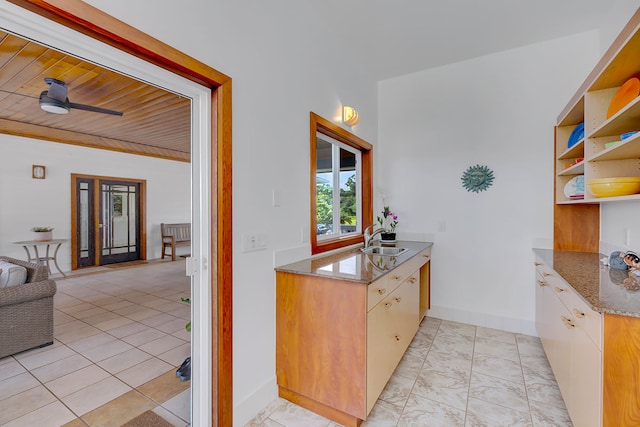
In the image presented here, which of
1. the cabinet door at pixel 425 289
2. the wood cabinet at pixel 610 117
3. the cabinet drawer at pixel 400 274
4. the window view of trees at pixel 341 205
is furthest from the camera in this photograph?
the cabinet door at pixel 425 289

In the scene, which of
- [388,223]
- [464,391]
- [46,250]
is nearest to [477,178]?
[388,223]

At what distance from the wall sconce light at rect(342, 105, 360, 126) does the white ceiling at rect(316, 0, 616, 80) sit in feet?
2.12

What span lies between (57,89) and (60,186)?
76.7 inches

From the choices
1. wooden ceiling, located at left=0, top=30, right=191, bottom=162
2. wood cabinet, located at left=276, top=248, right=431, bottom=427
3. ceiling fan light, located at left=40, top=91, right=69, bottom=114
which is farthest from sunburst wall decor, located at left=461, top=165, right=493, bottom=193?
ceiling fan light, located at left=40, top=91, right=69, bottom=114

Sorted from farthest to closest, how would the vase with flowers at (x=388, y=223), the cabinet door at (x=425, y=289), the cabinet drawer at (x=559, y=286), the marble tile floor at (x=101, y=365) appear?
the vase with flowers at (x=388, y=223) → the cabinet door at (x=425, y=289) → the marble tile floor at (x=101, y=365) → the cabinet drawer at (x=559, y=286)

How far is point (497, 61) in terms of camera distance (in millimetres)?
3018

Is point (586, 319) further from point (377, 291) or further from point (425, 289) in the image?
point (425, 289)

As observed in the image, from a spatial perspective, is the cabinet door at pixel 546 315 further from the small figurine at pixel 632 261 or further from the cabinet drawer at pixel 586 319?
the cabinet drawer at pixel 586 319

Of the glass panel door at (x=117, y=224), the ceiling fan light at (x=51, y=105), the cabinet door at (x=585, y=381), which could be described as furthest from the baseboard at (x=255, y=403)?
the glass panel door at (x=117, y=224)

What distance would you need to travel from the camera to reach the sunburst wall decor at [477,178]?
3.04m

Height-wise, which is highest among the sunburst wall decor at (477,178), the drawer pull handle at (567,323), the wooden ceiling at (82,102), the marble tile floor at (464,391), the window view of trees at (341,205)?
the wooden ceiling at (82,102)

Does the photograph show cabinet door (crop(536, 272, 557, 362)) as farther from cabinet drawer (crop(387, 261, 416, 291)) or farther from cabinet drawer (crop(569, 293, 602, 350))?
cabinet drawer (crop(387, 261, 416, 291))

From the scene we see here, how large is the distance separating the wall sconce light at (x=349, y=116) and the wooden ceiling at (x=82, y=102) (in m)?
1.53

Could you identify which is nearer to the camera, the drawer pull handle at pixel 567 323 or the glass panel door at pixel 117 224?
the drawer pull handle at pixel 567 323
